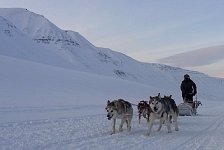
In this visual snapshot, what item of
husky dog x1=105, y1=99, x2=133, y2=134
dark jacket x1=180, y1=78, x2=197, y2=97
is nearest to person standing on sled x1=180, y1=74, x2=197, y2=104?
dark jacket x1=180, y1=78, x2=197, y2=97

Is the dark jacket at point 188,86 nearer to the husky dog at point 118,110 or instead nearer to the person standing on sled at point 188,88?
the person standing on sled at point 188,88

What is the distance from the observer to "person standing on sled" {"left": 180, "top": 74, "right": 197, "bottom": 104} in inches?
734

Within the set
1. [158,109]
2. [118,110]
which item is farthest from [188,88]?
[118,110]

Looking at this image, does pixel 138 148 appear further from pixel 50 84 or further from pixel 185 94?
pixel 50 84

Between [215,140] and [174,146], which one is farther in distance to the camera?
[215,140]

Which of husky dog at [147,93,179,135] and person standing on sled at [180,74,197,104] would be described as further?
person standing on sled at [180,74,197,104]

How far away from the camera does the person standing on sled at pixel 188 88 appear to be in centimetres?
1864

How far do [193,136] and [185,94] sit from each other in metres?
8.29

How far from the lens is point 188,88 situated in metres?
18.8

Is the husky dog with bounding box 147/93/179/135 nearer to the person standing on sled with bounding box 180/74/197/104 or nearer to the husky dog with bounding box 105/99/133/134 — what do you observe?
the husky dog with bounding box 105/99/133/134

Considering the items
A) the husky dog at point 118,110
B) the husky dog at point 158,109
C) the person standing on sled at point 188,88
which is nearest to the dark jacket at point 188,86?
the person standing on sled at point 188,88

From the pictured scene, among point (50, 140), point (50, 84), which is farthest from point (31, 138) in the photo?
point (50, 84)

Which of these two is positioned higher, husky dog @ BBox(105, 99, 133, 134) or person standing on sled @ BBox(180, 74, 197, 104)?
person standing on sled @ BBox(180, 74, 197, 104)

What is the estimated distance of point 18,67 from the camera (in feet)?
139
